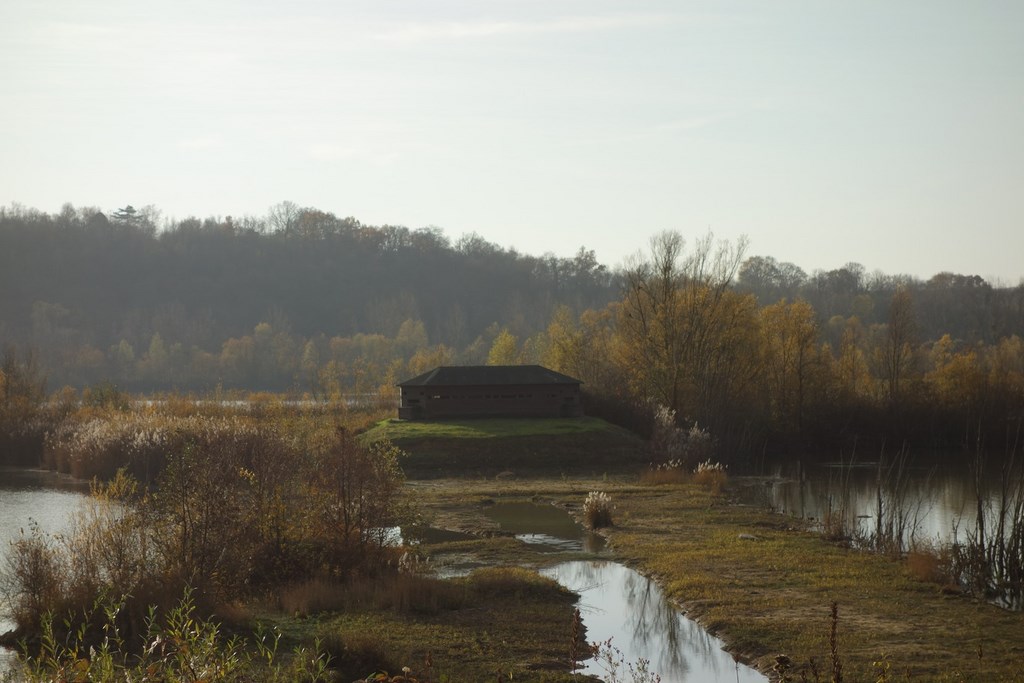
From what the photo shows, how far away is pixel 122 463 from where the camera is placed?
120 feet

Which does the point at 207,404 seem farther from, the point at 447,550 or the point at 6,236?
the point at 6,236

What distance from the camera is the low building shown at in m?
48.0

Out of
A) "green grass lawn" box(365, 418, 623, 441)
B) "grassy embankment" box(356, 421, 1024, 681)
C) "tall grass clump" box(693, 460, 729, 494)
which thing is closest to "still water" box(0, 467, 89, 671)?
"grassy embankment" box(356, 421, 1024, 681)

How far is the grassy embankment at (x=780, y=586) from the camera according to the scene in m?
13.0

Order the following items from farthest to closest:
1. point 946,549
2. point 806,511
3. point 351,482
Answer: point 806,511 < point 946,549 < point 351,482

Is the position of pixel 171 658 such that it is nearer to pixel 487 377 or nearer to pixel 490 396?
pixel 490 396

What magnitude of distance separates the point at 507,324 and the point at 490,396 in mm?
84107

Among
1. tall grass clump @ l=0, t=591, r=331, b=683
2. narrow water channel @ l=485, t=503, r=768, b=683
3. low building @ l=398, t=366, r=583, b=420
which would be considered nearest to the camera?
tall grass clump @ l=0, t=591, r=331, b=683

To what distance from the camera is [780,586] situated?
17453mm

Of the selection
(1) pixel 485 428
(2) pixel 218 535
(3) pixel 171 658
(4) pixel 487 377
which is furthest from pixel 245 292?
(3) pixel 171 658

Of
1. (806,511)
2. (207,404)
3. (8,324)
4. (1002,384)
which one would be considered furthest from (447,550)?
(8,324)

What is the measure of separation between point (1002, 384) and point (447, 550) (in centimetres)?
4507

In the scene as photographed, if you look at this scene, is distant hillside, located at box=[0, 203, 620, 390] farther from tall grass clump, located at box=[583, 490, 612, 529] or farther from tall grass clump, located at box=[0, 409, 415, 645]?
tall grass clump, located at box=[0, 409, 415, 645]

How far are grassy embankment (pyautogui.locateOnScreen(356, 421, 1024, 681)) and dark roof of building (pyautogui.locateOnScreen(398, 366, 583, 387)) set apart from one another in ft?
46.5
